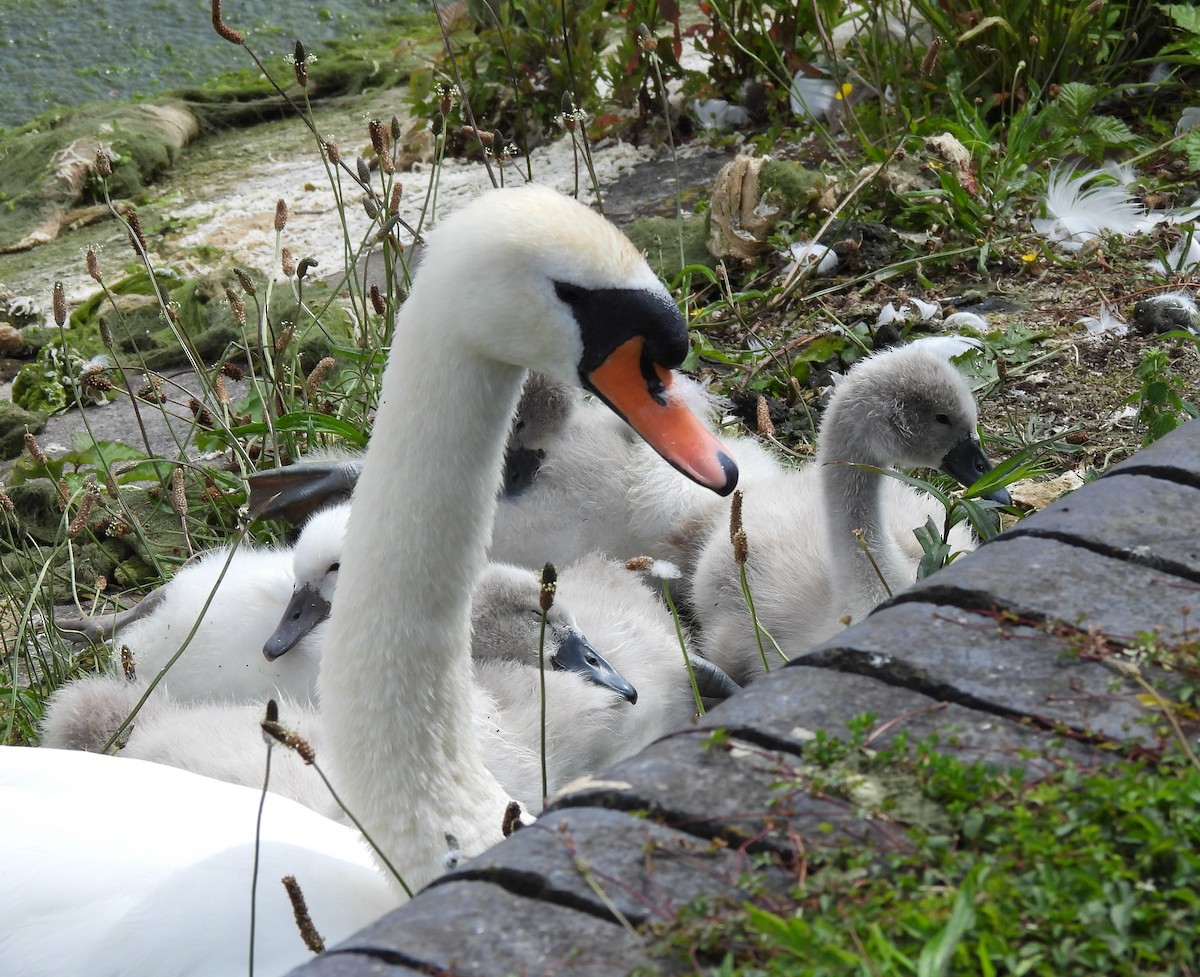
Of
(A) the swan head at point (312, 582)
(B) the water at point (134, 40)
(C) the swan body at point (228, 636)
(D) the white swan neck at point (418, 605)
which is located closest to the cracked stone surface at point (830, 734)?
(D) the white swan neck at point (418, 605)

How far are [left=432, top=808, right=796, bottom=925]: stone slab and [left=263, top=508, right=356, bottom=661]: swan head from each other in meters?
2.06

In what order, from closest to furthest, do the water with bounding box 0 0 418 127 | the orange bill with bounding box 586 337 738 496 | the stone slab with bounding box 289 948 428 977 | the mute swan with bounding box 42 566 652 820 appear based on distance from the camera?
the stone slab with bounding box 289 948 428 977
the orange bill with bounding box 586 337 738 496
the mute swan with bounding box 42 566 652 820
the water with bounding box 0 0 418 127

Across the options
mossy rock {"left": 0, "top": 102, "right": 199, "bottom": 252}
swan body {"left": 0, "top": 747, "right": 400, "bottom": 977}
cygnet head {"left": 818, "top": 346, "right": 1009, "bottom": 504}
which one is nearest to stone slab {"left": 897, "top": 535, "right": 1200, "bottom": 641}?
swan body {"left": 0, "top": 747, "right": 400, "bottom": 977}

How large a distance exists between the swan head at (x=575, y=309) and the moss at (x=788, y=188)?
129 inches

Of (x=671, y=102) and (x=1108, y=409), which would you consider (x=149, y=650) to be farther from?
(x=671, y=102)

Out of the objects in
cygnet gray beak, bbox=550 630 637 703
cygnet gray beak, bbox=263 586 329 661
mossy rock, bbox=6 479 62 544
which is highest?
cygnet gray beak, bbox=263 586 329 661

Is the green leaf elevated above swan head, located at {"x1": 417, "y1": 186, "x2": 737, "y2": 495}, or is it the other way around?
swan head, located at {"x1": 417, "y1": 186, "x2": 737, "y2": 495}

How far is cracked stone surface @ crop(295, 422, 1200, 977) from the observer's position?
1307 millimetres

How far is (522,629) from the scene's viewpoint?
3465mm

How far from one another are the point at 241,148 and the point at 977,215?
585cm

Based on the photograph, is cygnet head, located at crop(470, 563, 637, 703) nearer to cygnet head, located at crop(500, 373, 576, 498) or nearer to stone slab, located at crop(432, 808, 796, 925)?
cygnet head, located at crop(500, 373, 576, 498)

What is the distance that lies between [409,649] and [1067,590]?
41.8 inches

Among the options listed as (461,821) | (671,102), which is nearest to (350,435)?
(461,821)

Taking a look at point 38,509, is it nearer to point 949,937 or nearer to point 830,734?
point 830,734
